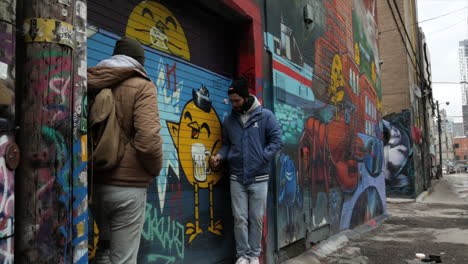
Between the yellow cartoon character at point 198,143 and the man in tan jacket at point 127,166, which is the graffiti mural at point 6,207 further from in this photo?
the yellow cartoon character at point 198,143

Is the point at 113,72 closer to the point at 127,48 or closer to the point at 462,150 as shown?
the point at 127,48

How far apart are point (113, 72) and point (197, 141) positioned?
1.70m

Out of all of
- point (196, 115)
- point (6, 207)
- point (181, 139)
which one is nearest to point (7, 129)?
point (6, 207)

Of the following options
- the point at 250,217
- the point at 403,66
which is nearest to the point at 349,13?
the point at 250,217

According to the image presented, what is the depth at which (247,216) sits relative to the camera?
12.3 feet

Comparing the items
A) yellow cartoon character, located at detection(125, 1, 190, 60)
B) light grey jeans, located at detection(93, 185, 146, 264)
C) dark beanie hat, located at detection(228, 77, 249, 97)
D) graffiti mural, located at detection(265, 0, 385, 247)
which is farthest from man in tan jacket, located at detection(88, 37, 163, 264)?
graffiti mural, located at detection(265, 0, 385, 247)

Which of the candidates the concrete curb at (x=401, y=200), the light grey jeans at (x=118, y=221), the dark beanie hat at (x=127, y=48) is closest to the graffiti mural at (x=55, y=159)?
the light grey jeans at (x=118, y=221)

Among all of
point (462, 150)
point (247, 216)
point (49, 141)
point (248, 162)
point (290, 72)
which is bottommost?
point (247, 216)

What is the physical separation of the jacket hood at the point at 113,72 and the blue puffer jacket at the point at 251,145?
1.74 m

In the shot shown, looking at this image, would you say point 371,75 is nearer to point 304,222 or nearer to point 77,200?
point 304,222

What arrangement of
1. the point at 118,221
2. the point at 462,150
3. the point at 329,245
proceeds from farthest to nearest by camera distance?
the point at 462,150 < the point at 329,245 < the point at 118,221

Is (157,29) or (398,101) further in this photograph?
(398,101)

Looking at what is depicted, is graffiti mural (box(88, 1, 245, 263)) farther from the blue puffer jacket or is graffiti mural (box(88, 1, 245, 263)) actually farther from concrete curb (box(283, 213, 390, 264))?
concrete curb (box(283, 213, 390, 264))

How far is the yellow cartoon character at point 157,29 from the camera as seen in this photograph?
3145mm
